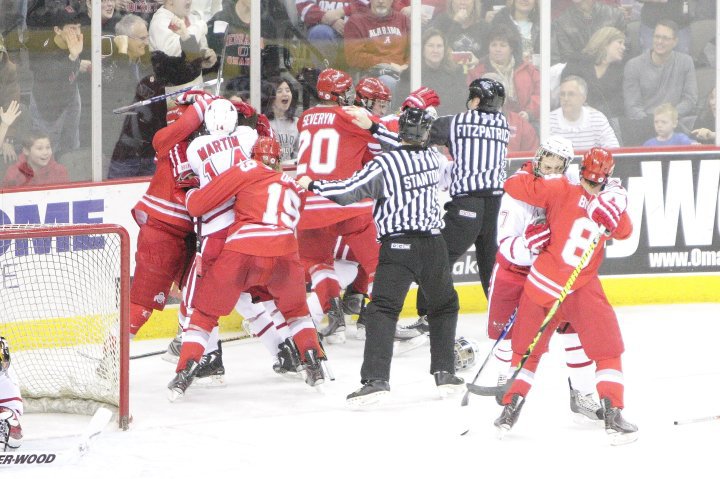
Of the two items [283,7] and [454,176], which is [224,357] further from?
[283,7]

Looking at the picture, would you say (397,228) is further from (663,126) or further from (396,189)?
(663,126)

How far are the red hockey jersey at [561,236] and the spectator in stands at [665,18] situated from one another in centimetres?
332

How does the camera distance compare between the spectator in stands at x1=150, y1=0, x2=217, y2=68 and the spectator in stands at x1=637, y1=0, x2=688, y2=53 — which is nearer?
the spectator in stands at x1=150, y1=0, x2=217, y2=68

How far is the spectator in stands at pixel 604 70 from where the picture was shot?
8.25 metres

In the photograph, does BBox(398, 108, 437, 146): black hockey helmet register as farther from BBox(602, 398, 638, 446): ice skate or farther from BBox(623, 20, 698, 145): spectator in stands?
BBox(623, 20, 698, 145): spectator in stands

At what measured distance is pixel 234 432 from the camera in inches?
213

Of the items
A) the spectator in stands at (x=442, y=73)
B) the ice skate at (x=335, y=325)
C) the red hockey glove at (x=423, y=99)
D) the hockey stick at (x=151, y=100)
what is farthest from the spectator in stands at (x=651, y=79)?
the hockey stick at (x=151, y=100)

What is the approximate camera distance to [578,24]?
823 centimetres

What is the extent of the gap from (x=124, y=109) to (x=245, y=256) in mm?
1727

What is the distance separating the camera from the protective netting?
18.8ft

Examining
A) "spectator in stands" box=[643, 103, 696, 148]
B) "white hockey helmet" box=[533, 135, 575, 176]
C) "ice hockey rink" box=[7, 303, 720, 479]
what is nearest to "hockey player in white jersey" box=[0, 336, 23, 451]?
"ice hockey rink" box=[7, 303, 720, 479]

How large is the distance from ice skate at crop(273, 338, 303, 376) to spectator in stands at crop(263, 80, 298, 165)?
1.70 meters

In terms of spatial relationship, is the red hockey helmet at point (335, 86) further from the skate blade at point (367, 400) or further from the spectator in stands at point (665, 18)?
the spectator in stands at point (665, 18)

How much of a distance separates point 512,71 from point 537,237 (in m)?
3.04
